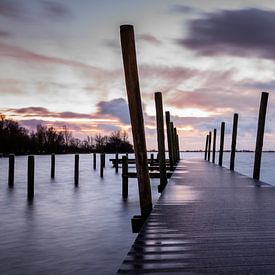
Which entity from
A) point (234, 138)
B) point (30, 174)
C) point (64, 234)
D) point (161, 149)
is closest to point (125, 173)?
point (161, 149)

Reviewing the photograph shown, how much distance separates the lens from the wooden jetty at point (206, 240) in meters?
3.41

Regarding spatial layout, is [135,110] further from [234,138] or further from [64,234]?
[234,138]

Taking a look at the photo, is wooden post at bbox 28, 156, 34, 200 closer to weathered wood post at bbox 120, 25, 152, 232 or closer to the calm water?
the calm water

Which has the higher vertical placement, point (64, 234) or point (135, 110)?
point (135, 110)

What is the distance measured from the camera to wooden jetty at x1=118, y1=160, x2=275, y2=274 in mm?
3410

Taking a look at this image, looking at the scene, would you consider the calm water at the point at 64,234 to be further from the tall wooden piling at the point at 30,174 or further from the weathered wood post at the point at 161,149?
the weathered wood post at the point at 161,149

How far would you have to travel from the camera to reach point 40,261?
7.61 meters

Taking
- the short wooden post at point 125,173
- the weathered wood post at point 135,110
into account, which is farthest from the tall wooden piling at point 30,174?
the weathered wood post at point 135,110

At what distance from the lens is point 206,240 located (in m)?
4.38

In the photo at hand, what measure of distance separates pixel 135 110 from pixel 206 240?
2.90 meters

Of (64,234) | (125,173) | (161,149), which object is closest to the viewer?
(64,234)

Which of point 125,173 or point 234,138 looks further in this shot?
point 234,138

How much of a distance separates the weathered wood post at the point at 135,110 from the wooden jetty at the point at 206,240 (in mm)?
387

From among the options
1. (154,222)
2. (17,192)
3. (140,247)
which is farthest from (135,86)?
(17,192)
